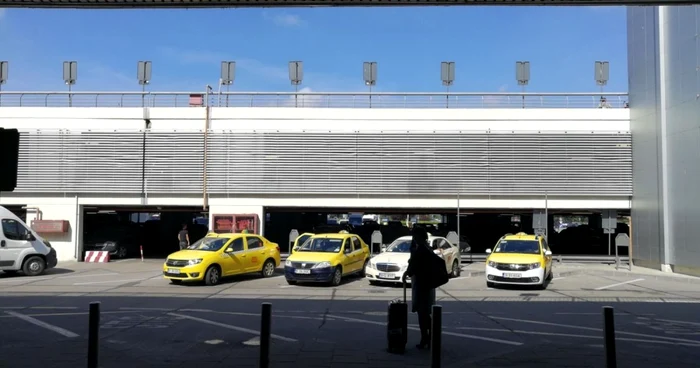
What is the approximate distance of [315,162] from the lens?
2703 centimetres

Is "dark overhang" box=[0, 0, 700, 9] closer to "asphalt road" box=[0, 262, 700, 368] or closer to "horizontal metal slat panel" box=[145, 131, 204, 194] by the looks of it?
"asphalt road" box=[0, 262, 700, 368]

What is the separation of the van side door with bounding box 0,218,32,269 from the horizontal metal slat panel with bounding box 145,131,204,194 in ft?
23.1

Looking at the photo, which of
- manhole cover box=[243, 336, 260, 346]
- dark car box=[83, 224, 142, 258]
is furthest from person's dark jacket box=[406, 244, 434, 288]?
dark car box=[83, 224, 142, 258]

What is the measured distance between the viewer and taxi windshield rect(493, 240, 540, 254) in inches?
731

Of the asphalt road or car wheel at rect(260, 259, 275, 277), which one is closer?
the asphalt road

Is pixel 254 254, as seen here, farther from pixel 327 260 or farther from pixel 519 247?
pixel 519 247

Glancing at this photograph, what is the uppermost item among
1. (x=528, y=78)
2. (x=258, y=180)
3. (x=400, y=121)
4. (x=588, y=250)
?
(x=528, y=78)

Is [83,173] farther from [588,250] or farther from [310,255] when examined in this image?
[588,250]

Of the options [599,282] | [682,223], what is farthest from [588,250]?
[599,282]

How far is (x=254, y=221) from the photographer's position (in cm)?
2691

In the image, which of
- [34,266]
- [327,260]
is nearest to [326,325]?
[327,260]

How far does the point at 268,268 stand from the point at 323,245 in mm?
2578

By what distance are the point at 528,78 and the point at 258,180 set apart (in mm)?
14483

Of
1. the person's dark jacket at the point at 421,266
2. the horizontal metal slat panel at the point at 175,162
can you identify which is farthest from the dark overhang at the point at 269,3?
the horizontal metal slat panel at the point at 175,162
